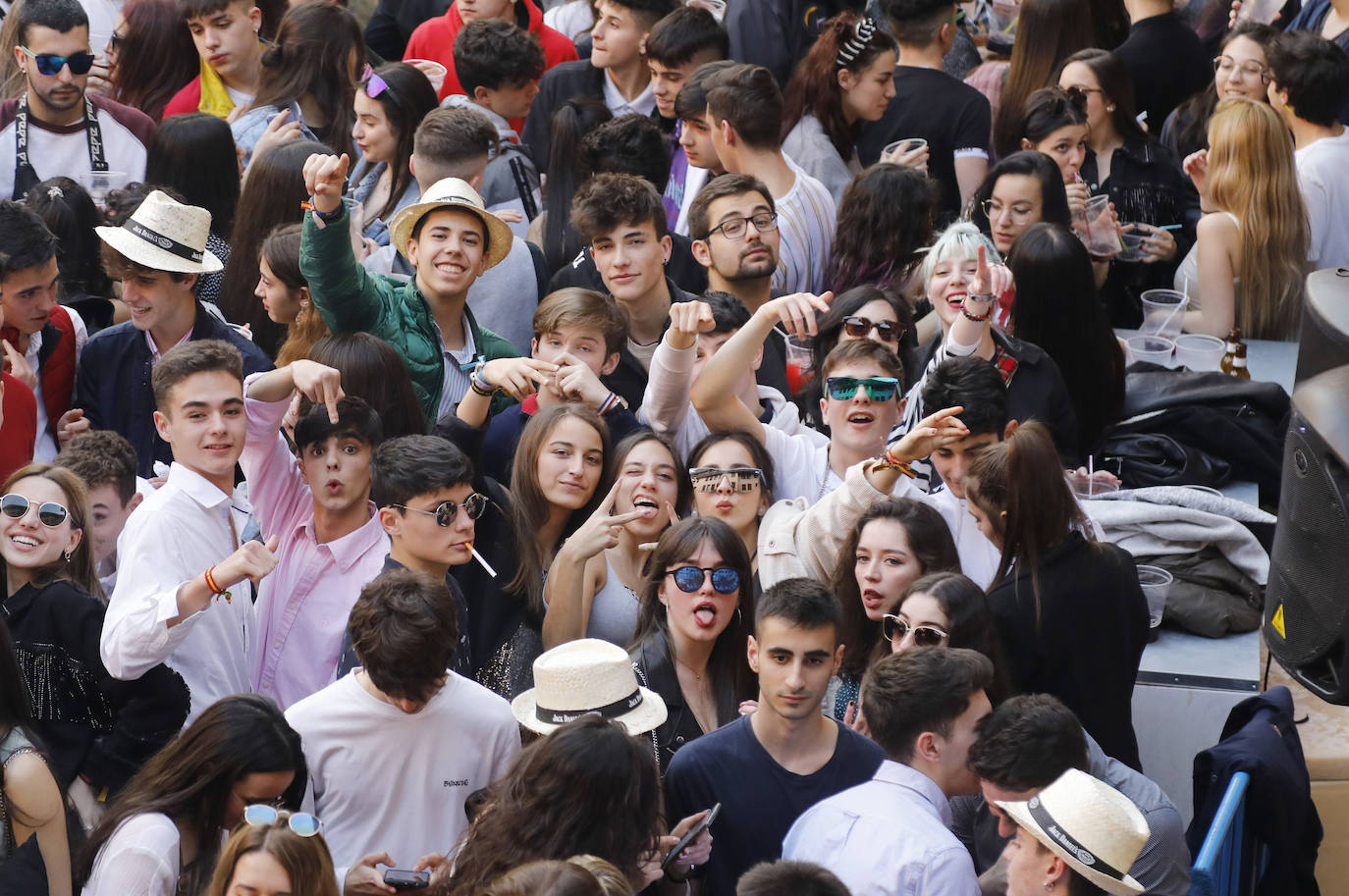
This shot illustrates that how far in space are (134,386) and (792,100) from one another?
3215 mm

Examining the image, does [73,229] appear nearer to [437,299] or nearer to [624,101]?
[437,299]

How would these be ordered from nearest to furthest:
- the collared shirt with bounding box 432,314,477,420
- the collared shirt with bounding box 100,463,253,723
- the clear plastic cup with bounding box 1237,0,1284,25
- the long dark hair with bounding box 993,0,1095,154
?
the collared shirt with bounding box 100,463,253,723
the collared shirt with bounding box 432,314,477,420
the long dark hair with bounding box 993,0,1095,154
the clear plastic cup with bounding box 1237,0,1284,25

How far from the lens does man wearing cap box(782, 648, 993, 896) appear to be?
344cm

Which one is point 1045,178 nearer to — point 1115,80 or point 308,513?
point 1115,80

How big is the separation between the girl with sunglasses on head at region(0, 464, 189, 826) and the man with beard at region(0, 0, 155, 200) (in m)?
2.55

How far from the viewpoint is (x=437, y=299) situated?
5410 mm

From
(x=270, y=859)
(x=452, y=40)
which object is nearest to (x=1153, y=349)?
(x=452, y=40)

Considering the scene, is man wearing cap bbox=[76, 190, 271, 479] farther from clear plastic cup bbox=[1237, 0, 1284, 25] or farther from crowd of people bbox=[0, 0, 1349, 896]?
clear plastic cup bbox=[1237, 0, 1284, 25]

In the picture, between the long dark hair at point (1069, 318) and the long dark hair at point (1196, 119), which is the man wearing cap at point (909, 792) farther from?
the long dark hair at point (1196, 119)

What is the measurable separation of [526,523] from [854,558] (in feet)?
3.14

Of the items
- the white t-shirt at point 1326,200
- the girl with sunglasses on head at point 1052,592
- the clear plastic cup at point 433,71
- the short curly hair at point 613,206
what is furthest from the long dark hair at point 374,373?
the white t-shirt at point 1326,200

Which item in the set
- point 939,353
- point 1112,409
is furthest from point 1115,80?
point 939,353

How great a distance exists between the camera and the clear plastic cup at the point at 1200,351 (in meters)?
6.51

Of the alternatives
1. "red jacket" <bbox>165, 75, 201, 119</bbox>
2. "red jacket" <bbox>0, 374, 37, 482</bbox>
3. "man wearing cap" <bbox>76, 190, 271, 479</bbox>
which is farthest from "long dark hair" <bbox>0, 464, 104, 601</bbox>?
"red jacket" <bbox>165, 75, 201, 119</bbox>
